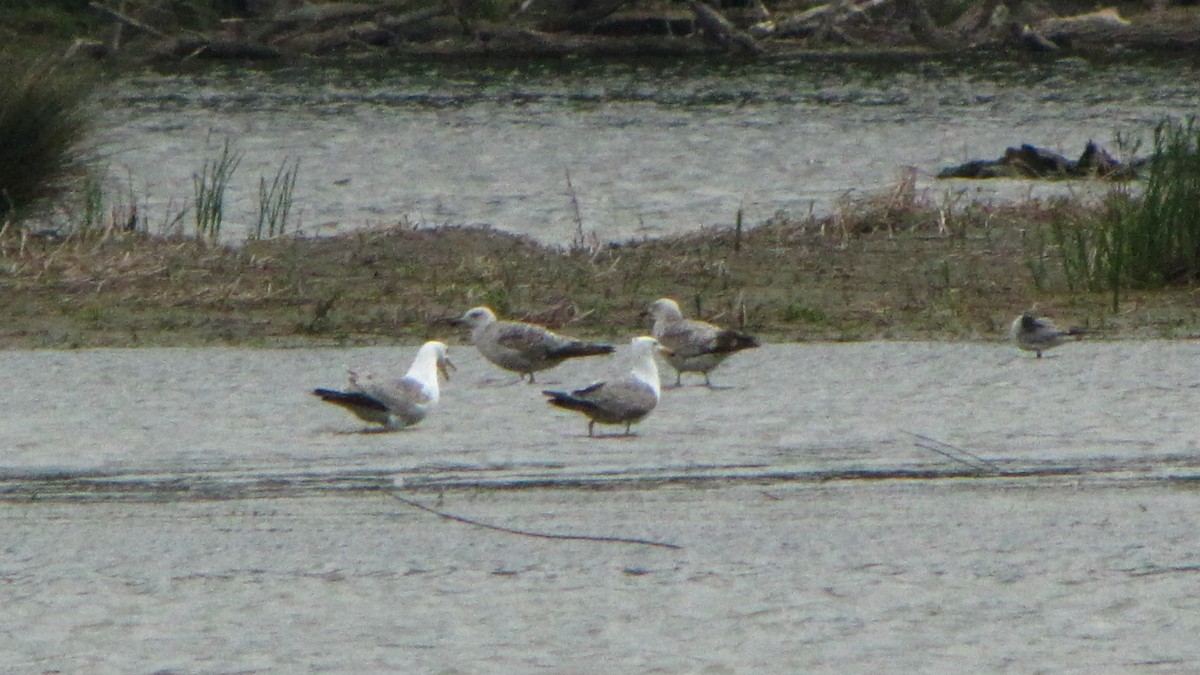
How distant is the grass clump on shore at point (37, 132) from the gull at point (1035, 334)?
900 centimetres

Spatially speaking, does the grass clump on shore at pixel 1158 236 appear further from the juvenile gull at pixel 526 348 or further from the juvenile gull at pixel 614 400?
the juvenile gull at pixel 614 400

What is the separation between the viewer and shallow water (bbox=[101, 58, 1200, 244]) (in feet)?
85.5

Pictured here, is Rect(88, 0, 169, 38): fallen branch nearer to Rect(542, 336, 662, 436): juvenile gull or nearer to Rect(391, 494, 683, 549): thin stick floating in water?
Rect(542, 336, 662, 436): juvenile gull

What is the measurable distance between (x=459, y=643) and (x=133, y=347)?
23.9 feet

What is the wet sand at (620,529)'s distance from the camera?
584cm

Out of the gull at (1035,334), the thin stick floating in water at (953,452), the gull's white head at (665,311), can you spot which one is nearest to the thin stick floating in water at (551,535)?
the thin stick floating in water at (953,452)

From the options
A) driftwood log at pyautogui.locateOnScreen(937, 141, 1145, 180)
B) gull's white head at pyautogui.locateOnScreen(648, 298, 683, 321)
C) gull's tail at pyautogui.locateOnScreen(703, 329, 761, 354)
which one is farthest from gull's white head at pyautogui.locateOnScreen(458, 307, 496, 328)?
driftwood log at pyautogui.locateOnScreen(937, 141, 1145, 180)

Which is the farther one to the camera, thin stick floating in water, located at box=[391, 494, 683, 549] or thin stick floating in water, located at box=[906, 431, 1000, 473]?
thin stick floating in water, located at box=[906, 431, 1000, 473]

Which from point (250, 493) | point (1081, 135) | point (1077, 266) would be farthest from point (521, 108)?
point (250, 493)

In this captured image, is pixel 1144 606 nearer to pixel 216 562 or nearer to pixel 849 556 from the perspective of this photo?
pixel 849 556

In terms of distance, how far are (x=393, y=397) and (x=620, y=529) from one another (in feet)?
7.63

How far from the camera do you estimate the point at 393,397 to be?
30.6ft

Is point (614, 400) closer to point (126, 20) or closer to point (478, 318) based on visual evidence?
point (478, 318)

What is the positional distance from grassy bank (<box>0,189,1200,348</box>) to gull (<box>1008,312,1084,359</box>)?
3.79ft
